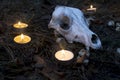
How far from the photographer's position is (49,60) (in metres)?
2.56

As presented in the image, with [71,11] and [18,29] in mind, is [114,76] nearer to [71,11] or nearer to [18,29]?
[71,11]

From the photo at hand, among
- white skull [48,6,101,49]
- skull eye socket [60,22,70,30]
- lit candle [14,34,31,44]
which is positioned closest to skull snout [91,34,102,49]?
white skull [48,6,101,49]

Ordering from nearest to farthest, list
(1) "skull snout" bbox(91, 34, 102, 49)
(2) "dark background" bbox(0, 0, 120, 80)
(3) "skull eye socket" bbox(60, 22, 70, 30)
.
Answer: (2) "dark background" bbox(0, 0, 120, 80)
(1) "skull snout" bbox(91, 34, 102, 49)
(3) "skull eye socket" bbox(60, 22, 70, 30)

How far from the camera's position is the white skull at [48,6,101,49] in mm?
2691

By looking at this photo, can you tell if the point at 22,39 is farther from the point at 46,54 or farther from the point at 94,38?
the point at 94,38

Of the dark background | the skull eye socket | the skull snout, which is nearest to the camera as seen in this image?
the dark background

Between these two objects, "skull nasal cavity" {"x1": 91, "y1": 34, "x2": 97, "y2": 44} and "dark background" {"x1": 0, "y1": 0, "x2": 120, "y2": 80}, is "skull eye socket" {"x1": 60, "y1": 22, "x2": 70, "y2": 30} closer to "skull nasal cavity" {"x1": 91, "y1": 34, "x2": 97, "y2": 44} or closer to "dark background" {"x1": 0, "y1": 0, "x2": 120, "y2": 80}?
"dark background" {"x1": 0, "y1": 0, "x2": 120, "y2": 80}

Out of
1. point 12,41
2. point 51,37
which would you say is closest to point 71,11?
point 51,37

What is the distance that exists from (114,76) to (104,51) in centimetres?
41

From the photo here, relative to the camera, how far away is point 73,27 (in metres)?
2.83

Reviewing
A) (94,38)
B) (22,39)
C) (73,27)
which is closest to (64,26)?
(73,27)

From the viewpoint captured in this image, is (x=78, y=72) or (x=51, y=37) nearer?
(x=78, y=72)

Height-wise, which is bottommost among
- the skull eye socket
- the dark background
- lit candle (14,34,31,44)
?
the dark background

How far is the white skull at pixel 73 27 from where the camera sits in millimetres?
2691
